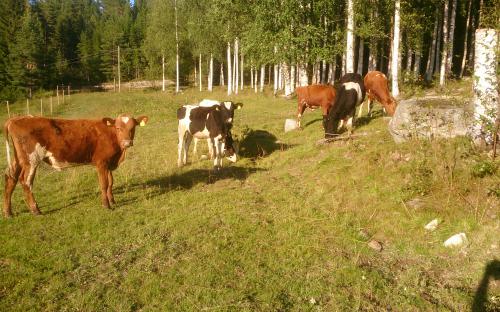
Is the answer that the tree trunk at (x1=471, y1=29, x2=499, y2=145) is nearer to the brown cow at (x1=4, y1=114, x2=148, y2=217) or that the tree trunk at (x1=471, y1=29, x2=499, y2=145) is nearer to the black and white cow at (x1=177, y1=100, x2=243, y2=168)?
the black and white cow at (x1=177, y1=100, x2=243, y2=168)

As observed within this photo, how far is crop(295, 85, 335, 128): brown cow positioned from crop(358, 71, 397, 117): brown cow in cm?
147

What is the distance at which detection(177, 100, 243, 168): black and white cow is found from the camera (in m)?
12.9

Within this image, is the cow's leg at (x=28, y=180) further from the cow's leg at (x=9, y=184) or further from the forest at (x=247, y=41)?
the forest at (x=247, y=41)

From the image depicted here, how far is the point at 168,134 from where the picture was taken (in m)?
19.4

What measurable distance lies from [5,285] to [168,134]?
45.8 feet

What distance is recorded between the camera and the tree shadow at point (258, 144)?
1454 centimetres

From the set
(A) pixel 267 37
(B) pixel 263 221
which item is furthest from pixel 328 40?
(B) pixel 263 221

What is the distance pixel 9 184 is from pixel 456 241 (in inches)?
339

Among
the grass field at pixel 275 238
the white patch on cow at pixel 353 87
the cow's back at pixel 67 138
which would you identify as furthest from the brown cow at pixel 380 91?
the cow's back at pixel 67 138

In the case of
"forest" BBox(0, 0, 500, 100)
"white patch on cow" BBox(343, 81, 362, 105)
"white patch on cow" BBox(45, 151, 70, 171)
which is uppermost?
"forest" BBox(0, 0, 500, 100)

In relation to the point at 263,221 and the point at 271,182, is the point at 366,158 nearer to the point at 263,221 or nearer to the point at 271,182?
the point at 271,182

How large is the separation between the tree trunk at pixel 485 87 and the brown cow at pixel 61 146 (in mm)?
7479

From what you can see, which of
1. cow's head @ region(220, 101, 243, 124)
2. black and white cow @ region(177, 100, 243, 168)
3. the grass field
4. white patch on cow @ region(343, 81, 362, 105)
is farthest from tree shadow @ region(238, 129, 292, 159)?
white patch on cow @ region(343, 81, 362, 105)

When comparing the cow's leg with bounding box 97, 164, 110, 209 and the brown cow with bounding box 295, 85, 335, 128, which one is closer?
the cow's leg with bounding box 97, 164, 110, 209
